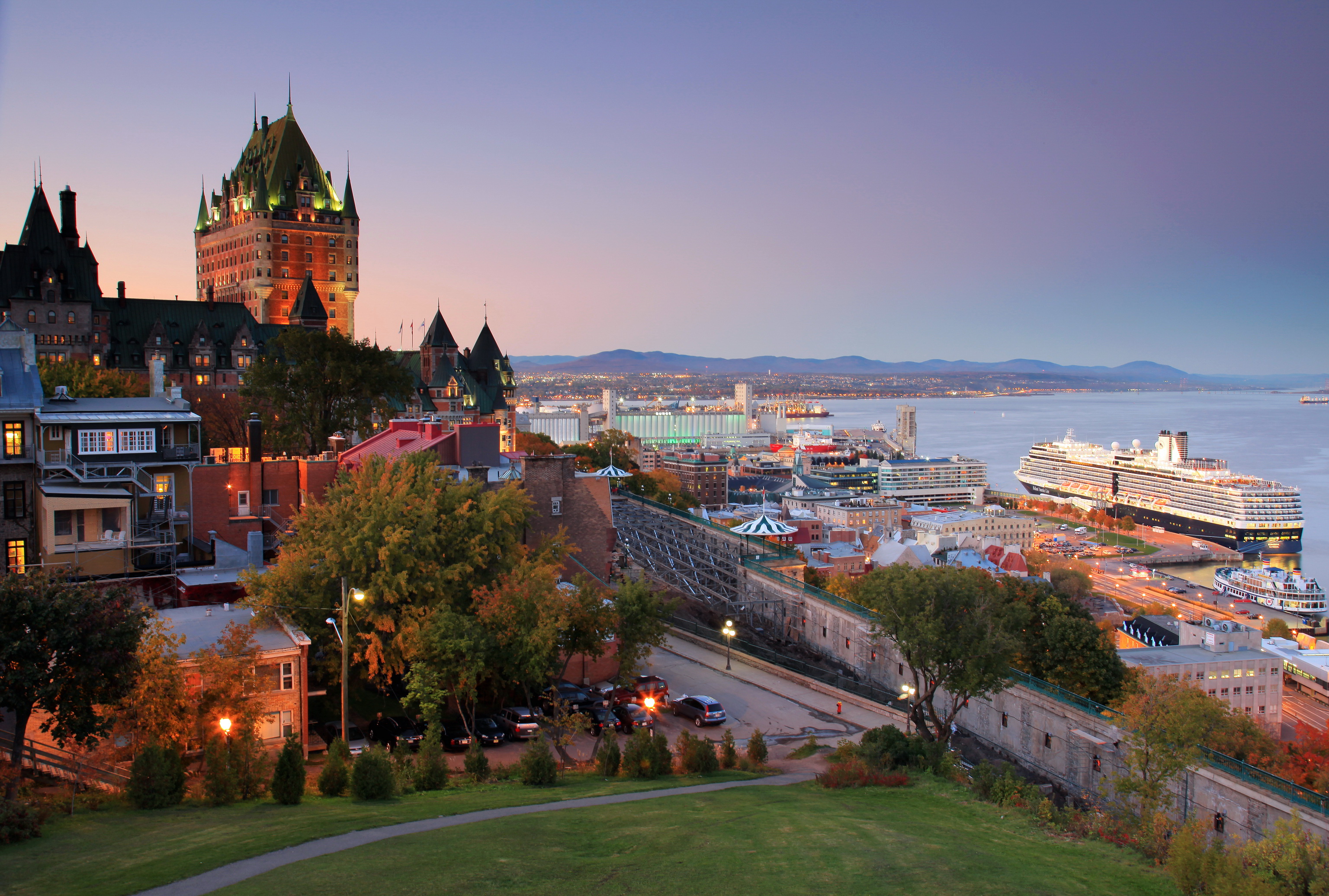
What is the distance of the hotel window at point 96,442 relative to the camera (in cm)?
2669

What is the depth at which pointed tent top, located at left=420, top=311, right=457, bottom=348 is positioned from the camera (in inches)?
3617

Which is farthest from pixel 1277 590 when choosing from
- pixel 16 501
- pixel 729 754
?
pixel 16 501

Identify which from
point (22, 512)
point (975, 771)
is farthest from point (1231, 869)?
point (22, 512)

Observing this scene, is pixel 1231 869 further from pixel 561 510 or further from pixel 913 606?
pixel 561 510

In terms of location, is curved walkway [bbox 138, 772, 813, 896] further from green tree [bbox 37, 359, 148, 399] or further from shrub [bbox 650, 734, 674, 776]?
green tree [bbox 37, 359, 148, 399]

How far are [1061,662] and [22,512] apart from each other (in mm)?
30733

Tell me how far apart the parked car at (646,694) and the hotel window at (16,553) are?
15675 millimetres

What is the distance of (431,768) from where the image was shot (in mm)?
15984

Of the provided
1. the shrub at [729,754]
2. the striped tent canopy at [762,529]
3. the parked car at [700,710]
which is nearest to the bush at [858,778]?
the shrub at [729,754]

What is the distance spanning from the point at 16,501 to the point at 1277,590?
79.7 meters

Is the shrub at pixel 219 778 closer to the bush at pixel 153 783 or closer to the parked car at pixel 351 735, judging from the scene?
the bush at pixel 153 783

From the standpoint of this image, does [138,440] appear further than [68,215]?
No

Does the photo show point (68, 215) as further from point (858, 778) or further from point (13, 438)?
point (858, 778)

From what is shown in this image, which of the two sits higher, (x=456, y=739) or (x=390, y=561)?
(x=390, y=561)
